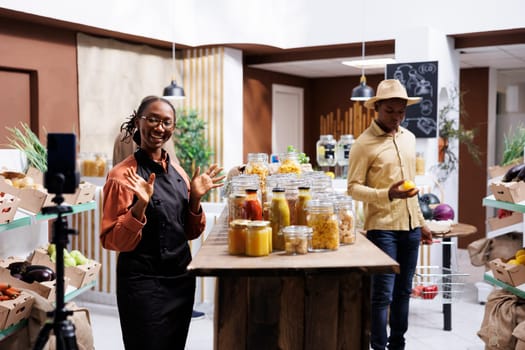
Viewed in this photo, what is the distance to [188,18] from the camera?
7938 millimetres

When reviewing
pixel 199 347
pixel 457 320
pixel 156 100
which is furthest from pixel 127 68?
pixel 156 100

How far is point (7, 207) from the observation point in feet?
9.38

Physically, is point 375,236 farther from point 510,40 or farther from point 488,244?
point 510,40

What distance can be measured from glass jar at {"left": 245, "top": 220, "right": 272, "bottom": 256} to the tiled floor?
2.30 m

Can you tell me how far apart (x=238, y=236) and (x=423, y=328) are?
3.00 metres

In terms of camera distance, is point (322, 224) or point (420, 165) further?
point (420, 165)

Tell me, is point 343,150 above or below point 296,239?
above

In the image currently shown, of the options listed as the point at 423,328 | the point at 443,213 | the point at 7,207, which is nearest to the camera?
the point at 7,207

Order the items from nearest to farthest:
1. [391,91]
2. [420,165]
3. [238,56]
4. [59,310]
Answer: [59,310] → [391,91] → [420,165] → [238,56]

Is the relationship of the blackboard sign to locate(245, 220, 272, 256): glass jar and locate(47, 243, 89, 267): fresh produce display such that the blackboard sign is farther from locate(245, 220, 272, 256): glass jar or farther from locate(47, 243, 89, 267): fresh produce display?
locate(245, 220, 272, 256): glass jar

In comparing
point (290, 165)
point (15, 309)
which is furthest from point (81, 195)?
point (290, 165)

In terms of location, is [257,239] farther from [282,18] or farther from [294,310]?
[282,18]

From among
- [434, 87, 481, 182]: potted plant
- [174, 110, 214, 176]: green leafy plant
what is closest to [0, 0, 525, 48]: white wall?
[434, 87, 481, 182]: potted plant

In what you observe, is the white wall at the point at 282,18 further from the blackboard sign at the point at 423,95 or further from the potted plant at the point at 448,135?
the potted plant at the point at 448,135
